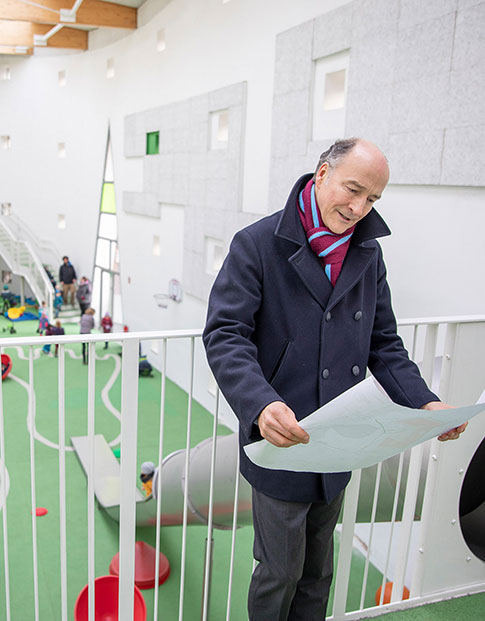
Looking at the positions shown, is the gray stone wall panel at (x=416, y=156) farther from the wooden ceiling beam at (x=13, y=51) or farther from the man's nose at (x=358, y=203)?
the wooden ceiling beam at (x=13, y=51)

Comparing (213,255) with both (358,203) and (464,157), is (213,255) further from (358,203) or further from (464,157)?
(358,203)

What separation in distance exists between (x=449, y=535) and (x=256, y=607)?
3.46 ft

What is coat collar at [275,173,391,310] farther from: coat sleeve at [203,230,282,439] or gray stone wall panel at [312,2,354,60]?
gray stone wall panel at [312,2,354,60]

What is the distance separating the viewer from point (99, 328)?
14.5m

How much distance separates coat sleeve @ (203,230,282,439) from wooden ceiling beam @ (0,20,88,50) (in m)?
14.8

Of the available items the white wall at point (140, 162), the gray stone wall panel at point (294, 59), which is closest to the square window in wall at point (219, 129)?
→ the white wall at point (140, 162)

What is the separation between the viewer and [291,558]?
1.53m

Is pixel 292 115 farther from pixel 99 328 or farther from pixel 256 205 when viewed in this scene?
pixel 99 328

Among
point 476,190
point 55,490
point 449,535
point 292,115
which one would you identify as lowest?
point 55,490

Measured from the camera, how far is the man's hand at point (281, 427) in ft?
3.75

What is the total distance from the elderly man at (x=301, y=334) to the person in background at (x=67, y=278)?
14544 mm

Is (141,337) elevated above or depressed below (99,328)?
above

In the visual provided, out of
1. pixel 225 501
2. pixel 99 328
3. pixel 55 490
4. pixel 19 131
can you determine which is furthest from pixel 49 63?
pixel 225 501

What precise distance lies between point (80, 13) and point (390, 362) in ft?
40.0
